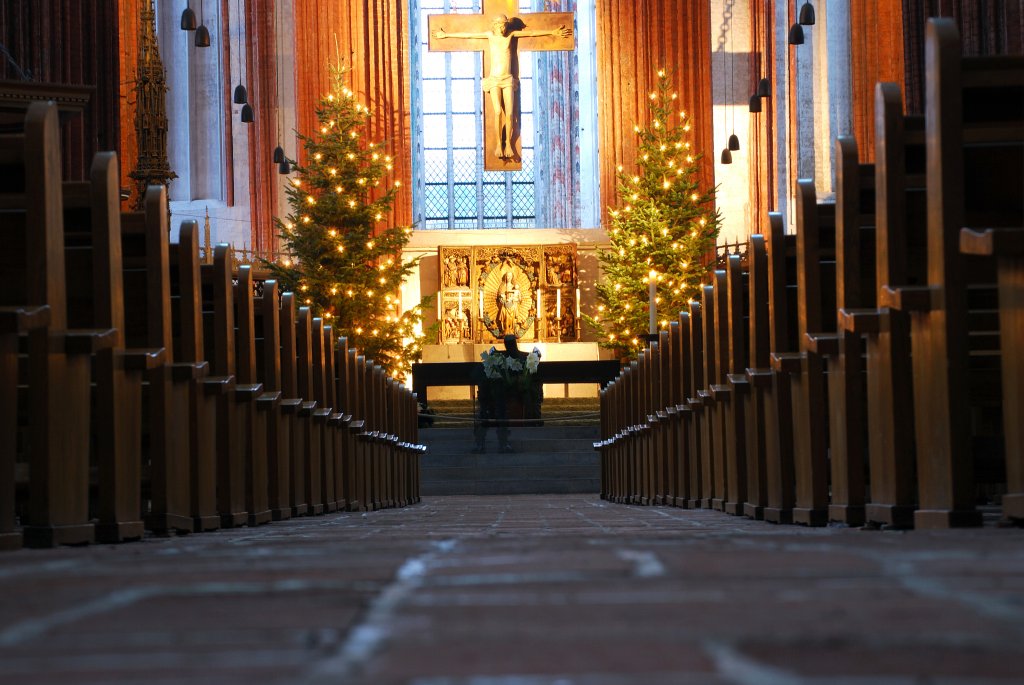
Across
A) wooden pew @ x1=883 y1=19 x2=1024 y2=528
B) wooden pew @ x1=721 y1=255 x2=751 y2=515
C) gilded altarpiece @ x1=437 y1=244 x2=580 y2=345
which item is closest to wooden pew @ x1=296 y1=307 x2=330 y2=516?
wooden pew @ x1=721 y1=255 x2=751 y2=515

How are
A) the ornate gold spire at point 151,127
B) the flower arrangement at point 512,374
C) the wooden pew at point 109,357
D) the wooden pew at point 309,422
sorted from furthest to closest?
1. the flower arrangement at point 512,374
2. the ornate gold spire at point 151,127
3. the wooden pew at point 309,422
4. the wooden pew at point 109,357

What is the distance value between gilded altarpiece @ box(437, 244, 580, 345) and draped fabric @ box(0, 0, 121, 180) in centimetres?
723

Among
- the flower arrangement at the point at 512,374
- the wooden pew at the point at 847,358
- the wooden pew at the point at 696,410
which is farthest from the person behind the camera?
the flower arrangement at the point at 512,374

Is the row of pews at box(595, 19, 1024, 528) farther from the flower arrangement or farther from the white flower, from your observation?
the white flower

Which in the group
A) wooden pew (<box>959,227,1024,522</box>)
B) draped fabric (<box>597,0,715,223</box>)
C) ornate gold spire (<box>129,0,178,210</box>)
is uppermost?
draped fabric (<box>597,0,715,223</box>)

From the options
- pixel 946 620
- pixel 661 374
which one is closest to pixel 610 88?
pixel 661 374

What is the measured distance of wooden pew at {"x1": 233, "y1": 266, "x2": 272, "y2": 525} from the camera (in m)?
6.06

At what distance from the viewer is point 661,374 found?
29.9ft

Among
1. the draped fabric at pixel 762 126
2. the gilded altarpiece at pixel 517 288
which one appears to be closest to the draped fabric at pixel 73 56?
the gilded altarpiece at pixel 517 288

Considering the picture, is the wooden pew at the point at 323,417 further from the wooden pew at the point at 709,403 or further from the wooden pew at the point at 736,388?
the wooden pew at the point at 736,388

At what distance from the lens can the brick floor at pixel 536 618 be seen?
41.4 inches

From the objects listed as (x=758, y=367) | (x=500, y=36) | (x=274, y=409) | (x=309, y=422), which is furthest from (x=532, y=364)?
(x=758, y=367)

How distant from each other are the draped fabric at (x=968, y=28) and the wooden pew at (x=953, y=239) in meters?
8.88

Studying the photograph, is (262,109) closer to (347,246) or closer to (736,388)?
(347,246)
